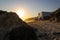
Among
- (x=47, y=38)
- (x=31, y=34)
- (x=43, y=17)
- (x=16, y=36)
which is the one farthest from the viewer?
(x=43, y=17)

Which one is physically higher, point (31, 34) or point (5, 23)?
point (5, 23)

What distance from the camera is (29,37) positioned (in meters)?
4.35

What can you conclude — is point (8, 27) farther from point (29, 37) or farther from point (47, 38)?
point (47, 38)

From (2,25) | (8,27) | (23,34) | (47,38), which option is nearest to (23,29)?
(23,34)

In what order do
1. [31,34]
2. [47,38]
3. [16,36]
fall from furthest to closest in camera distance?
[47,38] → [31,34] → [16,36]

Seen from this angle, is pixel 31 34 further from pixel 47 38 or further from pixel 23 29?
pixel 47 38

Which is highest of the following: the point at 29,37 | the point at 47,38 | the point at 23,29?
the point at 23,29

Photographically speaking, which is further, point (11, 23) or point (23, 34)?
point (11, 23)

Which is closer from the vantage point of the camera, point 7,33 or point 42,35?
point 7,33

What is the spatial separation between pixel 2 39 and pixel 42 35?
522cm

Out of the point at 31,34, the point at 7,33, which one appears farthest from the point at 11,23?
the point at 31,34

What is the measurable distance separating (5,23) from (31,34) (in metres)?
1.11

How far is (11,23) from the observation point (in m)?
4.59

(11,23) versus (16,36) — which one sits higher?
(11,23)
